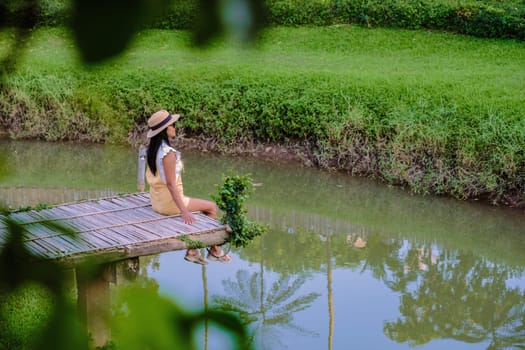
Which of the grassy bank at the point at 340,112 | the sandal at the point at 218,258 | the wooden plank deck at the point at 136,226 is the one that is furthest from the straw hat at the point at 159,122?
the grassy bank at the point at 340,112

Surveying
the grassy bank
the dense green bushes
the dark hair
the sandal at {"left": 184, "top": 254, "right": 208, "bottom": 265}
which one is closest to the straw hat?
the dark hair

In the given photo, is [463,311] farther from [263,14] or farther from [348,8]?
[348,8]

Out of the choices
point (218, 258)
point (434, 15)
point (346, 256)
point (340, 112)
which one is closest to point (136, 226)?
point (218, 258)

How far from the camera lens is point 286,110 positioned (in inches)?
289

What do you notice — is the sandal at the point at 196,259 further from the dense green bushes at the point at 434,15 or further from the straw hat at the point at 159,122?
the dense green bushes at the point at 434,15

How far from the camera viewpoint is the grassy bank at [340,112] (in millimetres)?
6500

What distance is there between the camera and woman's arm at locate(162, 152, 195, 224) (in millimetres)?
Result: 4578

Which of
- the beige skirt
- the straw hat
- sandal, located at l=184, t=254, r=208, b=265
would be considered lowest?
sandal, located at l=184, t=254, r=208, b=265

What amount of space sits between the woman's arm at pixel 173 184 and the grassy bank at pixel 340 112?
157 centimetres

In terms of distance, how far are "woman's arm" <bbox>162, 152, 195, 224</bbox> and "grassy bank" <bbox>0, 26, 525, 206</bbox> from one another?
1.57m

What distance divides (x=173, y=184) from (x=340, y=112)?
289cm

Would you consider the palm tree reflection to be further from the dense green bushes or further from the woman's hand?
the dense green bushes

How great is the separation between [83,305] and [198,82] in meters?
7.39

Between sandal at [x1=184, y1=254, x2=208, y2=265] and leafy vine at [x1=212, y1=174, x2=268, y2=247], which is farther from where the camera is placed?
sandal at [x1=184, y1=254, x2=208, y2=265]
